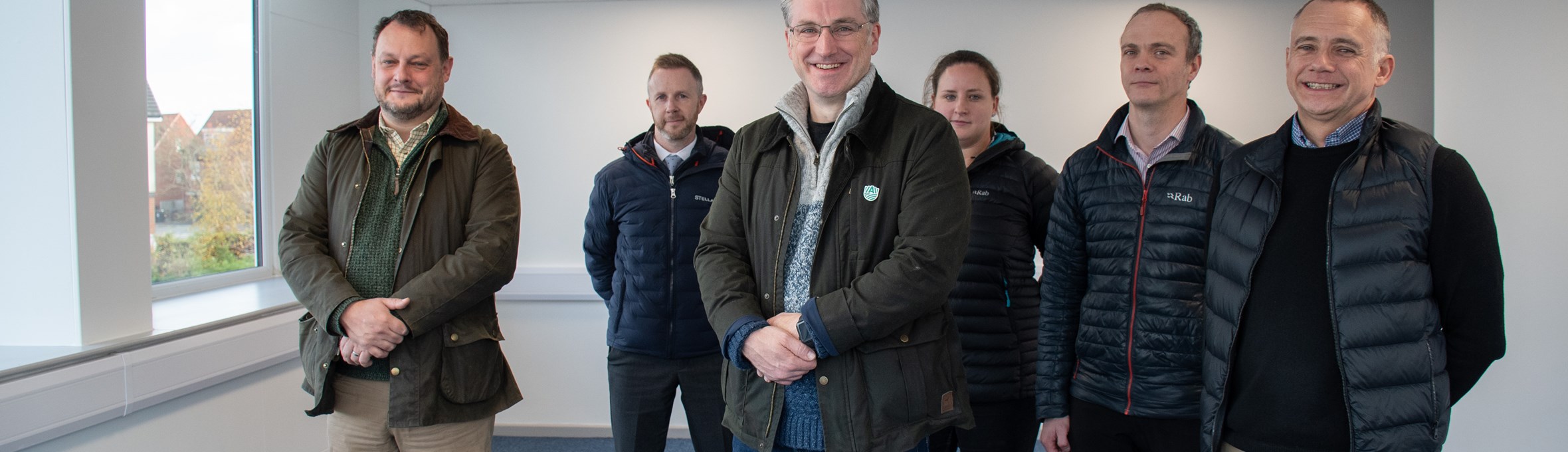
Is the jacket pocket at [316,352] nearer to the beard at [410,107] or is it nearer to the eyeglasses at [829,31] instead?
the beard at [410,107]

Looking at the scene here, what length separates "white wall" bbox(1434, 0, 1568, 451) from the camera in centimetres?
273

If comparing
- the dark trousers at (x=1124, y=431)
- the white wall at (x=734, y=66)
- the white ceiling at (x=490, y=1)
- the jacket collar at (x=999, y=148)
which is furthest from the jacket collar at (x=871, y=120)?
the white ceiling at (x=490, y=1)

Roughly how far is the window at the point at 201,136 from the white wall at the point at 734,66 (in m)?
1.01

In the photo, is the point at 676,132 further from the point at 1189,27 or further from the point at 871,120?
the point at 1189,27

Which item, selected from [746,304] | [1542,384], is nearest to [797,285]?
[746,304]

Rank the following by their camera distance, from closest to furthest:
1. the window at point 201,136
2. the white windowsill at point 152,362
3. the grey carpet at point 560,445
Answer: the white windowsill at point 152,362
the window at point 201,136
the grey carpet at point 560,445

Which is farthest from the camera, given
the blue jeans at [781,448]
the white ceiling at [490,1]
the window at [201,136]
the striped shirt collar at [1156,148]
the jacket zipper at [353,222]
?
the white ceiling at [490,1]

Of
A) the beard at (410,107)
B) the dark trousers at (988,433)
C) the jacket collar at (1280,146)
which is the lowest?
the dark trousers at (988,433)

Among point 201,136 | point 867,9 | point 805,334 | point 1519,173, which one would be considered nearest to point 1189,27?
point 867,9

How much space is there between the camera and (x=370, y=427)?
77.7 inches

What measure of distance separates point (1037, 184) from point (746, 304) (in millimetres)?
1148

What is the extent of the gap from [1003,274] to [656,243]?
1.11m

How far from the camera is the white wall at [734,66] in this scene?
4066 mm

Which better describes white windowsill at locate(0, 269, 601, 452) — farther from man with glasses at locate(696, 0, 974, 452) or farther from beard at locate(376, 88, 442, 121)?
man with glasses at locate(696, 0, 974, 452)
